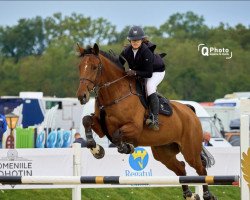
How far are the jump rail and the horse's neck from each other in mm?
1579

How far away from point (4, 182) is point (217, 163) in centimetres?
578

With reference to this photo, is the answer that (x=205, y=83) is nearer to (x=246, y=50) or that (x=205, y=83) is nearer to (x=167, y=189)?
(x=246, y=50)

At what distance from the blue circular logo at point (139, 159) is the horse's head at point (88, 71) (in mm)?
3684

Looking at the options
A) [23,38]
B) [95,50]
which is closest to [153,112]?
[95,50]

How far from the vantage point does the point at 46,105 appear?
3147 centimetres

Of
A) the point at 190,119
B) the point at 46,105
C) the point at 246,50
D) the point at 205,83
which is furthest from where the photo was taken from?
the point at 205,83

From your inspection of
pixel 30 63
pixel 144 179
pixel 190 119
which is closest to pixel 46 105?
pixel 190 119

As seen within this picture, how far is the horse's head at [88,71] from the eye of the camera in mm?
10203

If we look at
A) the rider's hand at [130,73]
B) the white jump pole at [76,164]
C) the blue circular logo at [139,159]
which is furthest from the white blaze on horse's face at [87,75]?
the blue circular logo at [139,159]

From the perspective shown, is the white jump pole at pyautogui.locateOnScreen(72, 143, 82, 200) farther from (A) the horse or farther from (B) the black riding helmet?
(B) the black riding helmet

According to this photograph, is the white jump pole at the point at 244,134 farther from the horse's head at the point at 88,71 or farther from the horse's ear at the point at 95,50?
the horse's ear at the point at 95,50

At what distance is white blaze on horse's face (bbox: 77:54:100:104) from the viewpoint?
10195 millimetres

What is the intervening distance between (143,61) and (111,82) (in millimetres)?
562

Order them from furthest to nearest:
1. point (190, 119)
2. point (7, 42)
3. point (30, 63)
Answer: point (7, 42), point (30, 63), point (190, 119)
